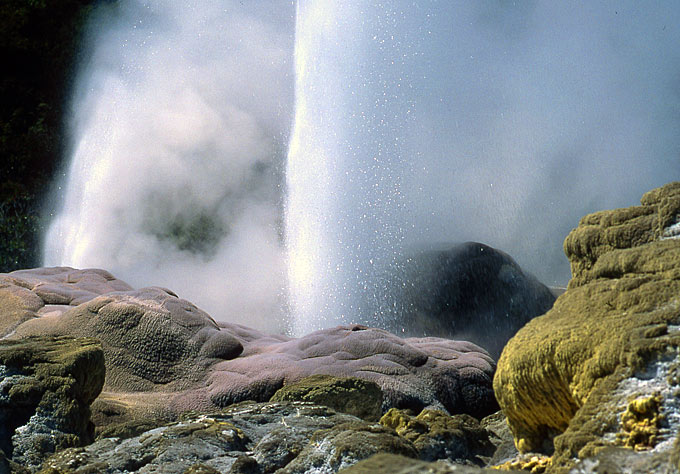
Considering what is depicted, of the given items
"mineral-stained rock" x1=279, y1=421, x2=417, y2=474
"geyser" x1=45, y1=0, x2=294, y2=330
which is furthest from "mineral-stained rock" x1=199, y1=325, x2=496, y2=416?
"geyser" x1=45, y1=0, x2=294, y2=330

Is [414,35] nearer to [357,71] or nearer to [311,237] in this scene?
[357,71]

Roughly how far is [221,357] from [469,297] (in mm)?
5787

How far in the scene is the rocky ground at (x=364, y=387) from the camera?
1787 mm

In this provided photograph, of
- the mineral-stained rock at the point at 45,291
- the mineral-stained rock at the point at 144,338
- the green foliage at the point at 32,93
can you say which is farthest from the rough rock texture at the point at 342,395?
the green foliage at the point at 32,93

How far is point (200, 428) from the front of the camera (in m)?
3.17

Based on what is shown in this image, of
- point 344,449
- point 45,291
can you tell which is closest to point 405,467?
point 344,449

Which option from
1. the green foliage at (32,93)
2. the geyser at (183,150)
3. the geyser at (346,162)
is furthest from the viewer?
the green foliage at (32,93)

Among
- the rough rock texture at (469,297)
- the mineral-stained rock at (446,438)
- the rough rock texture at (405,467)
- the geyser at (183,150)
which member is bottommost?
the rough rock texture at (405,467)

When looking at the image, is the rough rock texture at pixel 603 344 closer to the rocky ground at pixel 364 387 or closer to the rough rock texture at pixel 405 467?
the rocky ground at pixel 364 387

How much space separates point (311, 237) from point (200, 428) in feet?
26.4

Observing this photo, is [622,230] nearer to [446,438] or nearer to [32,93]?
[446,438]

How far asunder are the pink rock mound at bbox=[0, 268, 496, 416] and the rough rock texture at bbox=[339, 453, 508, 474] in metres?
4.28

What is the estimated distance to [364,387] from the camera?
4383 mm

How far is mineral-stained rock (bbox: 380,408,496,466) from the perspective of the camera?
10.5 feet
